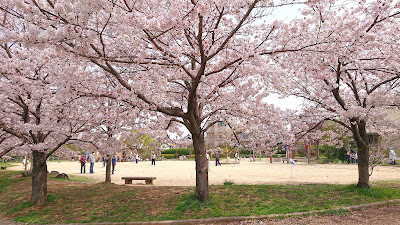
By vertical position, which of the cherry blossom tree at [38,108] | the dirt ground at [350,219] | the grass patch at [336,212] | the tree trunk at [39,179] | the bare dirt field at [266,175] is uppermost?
the cherry blossom tree at [38,108]

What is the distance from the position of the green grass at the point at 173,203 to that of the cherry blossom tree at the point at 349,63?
2.02m

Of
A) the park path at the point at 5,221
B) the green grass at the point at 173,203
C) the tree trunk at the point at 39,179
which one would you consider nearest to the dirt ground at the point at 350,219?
the green grass at the point at 173,203

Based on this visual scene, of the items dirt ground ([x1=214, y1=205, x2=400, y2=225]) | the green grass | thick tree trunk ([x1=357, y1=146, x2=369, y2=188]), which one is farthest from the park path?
thick tree trunk ([x1=357, y1=146, x2=369, y2=188])

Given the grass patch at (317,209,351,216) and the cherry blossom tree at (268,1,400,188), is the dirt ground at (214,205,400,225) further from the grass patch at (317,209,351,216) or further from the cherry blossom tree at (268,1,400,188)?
the cherry blossom tree at (268,1,400,188)

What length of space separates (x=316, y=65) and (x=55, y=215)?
928 cm

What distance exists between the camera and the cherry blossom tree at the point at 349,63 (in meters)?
5.89

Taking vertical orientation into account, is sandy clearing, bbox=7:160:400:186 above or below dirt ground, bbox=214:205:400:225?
below

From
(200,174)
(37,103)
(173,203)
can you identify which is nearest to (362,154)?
(200,174)

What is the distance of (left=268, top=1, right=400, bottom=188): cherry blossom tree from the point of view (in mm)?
5891

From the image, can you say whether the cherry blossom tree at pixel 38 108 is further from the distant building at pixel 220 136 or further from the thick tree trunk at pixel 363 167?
the thick tree trunk at pixel 363 167

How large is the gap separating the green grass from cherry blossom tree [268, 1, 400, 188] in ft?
6.63

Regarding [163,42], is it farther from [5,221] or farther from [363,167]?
[363,167]

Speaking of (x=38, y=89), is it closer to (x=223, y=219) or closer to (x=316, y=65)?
(x=223, y=219)

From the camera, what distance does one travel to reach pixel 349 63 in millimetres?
8648
